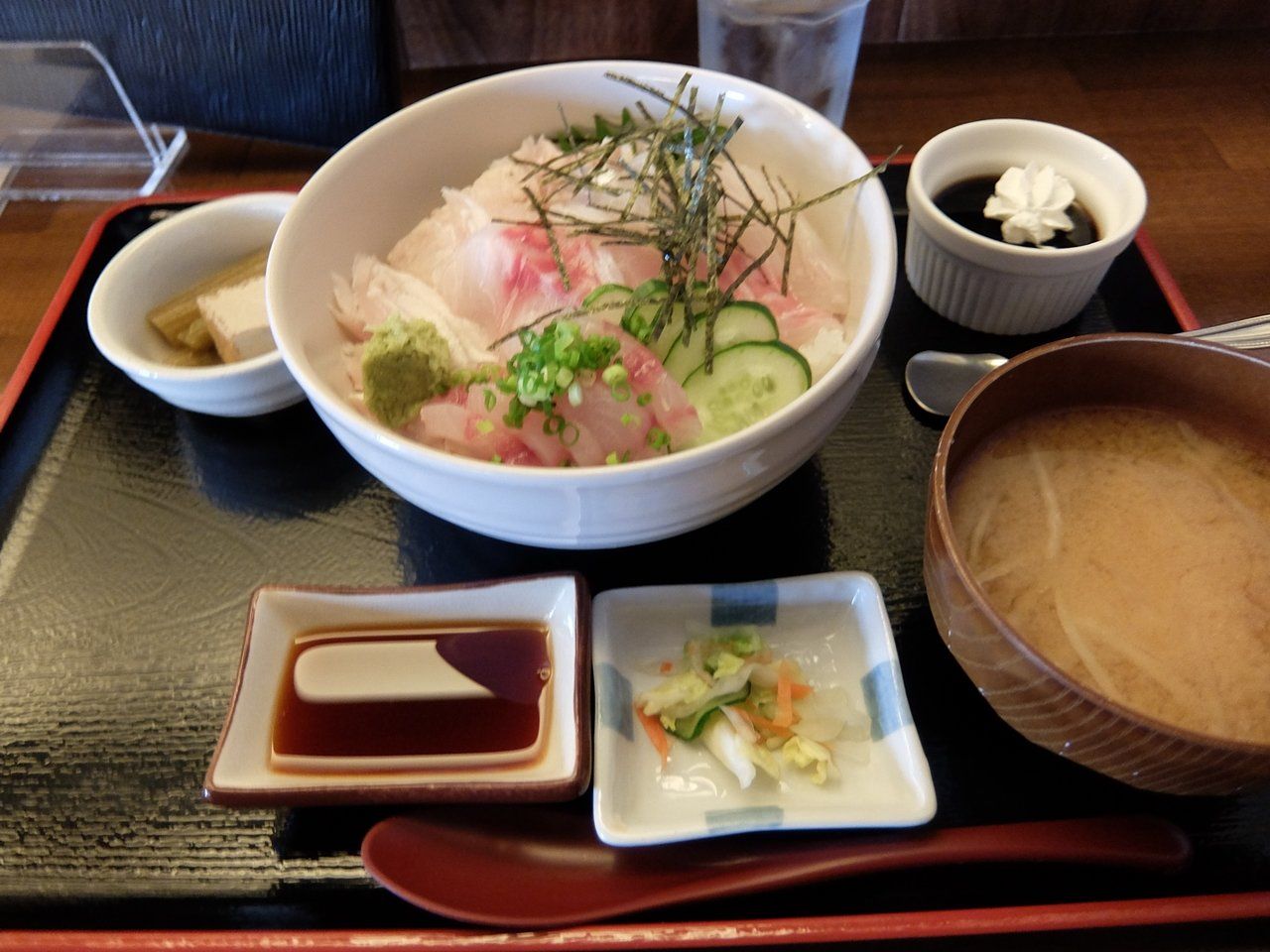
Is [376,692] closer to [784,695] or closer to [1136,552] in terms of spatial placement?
[784,695]

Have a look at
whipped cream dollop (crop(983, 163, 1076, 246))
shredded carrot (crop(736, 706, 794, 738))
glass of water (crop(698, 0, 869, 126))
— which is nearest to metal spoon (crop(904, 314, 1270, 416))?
whipped cream dollop (crop(983, 163, 1076, 246))

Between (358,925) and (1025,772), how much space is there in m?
0.79

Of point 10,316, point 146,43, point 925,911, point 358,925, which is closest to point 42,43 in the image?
point 146,43

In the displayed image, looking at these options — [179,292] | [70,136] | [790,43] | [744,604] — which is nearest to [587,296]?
[744,604]

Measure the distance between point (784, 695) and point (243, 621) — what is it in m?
0.74

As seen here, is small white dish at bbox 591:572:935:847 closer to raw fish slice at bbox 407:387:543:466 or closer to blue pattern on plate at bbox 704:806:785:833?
blue pattern on plate at bbox 704:806:785:833

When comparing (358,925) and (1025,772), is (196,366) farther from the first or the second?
(1025,772)

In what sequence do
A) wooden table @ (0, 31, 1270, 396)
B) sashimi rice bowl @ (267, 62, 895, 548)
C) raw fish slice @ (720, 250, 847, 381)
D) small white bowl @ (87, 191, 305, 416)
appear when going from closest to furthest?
sashimi rice bowl @ (267, 62, 895, 548) < raw fish slice @ (720, 250, 847, 381) < small white bowl @ (87, 191, 305, 416) < wooden table @ (0, 31, 1270, 396)

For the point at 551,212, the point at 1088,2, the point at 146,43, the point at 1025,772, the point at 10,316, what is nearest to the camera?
the point at 1025,772

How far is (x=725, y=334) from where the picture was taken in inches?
45.9

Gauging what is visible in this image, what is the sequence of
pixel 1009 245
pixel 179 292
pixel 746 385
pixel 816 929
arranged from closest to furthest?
pixel 816 929 < pixel 746 385 < pixel 1009 245 < pixel 179 292

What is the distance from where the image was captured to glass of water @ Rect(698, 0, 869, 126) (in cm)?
187

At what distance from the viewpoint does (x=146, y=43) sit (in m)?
1.98

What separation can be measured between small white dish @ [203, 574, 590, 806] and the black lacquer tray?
0.08 meters
